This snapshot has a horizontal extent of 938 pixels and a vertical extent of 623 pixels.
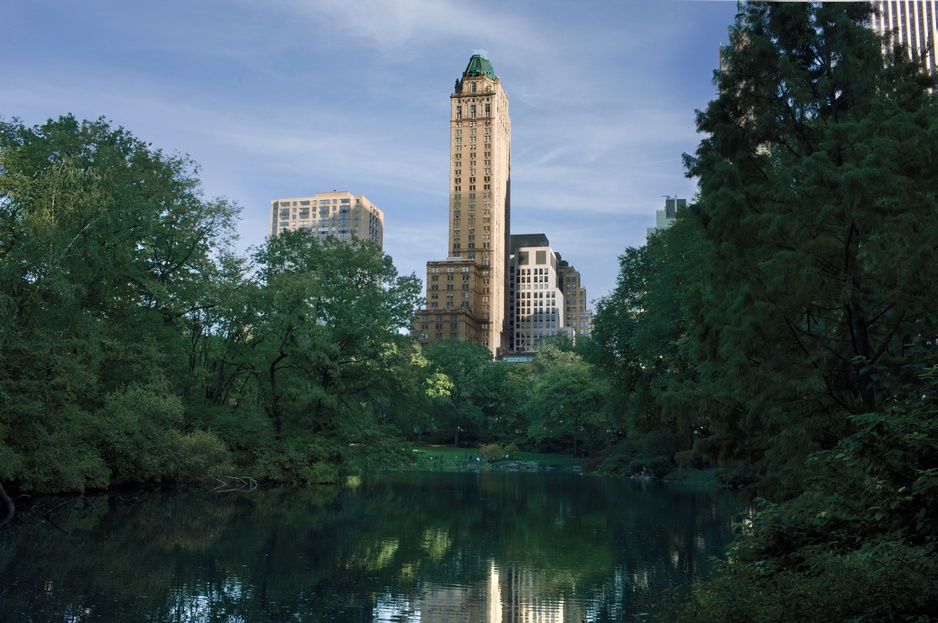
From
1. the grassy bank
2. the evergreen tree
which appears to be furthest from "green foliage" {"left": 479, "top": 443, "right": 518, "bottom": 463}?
the evergreen tree

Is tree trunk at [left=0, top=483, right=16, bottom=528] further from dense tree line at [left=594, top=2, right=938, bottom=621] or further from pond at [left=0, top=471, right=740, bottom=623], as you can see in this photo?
dense tree line at [left=594, top=2, right=938, bottom=621]

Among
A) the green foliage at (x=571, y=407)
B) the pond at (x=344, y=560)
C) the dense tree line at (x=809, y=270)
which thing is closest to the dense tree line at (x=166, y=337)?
the pond at (x=344, y=560)

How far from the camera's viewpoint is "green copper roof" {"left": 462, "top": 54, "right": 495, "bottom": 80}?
164 metres

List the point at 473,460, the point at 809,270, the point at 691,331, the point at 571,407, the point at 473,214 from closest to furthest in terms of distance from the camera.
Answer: the point at 809,270, the point at 691,331, the point at 571,407, the point at 473,460, the point at 473,214

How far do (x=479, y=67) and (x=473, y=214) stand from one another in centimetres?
3136

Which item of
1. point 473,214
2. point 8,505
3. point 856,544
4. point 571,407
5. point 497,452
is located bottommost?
point 497,452

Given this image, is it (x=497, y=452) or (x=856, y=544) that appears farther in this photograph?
(x=497, y=452)

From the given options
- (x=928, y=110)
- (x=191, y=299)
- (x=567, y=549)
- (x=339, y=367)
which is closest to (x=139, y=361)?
(x=191, y=299)

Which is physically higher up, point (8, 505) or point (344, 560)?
point (8, 505)

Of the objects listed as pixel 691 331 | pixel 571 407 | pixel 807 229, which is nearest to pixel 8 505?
pixel 691 331

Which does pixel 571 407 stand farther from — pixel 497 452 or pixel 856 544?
Answer: pixel 856 544

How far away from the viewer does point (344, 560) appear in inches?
640

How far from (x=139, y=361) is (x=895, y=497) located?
30.2 m

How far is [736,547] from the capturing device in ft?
30.9
